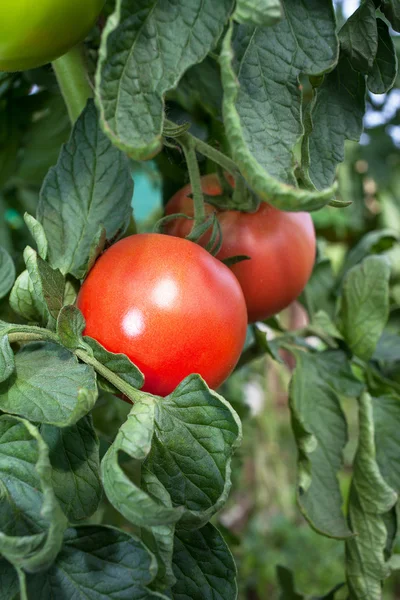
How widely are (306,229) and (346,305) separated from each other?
121mm

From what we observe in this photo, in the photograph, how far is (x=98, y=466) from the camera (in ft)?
1.24

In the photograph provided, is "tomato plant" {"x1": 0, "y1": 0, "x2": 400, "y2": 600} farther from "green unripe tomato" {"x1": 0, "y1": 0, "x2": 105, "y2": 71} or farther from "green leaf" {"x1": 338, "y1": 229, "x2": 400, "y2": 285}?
"green leaf" {"x1": 338, "y1": 229, "x2": 400, "y2": 285}

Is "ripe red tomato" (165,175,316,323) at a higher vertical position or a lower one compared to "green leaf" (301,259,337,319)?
higher

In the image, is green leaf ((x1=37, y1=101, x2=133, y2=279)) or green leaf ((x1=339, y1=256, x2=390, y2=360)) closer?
green leaf ((x1=37, y1=101, x2=133, y2=279))

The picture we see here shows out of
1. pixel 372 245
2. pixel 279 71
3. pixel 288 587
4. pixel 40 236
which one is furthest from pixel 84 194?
pixel 288 587

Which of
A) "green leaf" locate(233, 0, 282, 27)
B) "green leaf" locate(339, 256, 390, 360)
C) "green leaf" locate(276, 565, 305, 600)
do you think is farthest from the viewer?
"green leaf" locate(276, 565, 305, 600)

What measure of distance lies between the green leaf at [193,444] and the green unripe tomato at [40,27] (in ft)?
0.66

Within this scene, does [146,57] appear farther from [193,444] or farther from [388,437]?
[388,437]

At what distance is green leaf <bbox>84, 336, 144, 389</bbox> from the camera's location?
36cm

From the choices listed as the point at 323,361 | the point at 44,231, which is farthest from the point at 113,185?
the point at 323,361

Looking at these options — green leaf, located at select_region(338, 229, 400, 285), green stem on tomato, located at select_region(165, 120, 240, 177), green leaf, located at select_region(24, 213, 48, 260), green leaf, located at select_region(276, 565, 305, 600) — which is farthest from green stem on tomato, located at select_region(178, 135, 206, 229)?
green leaf, located at select_region(276, 565, 305, 600)

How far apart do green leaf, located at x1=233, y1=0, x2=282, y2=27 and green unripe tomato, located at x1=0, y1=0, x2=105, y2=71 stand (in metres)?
0.11

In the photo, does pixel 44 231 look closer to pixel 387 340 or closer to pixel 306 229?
pixel 306 229

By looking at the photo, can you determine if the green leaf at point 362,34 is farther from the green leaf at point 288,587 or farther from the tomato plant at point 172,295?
the green leaf at point 288,587
